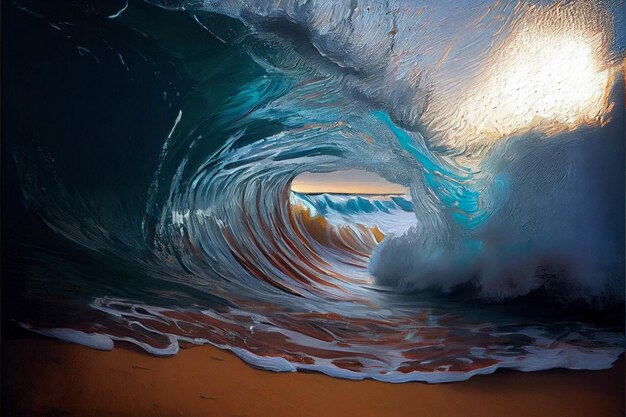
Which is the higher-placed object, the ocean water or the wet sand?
the ocean water

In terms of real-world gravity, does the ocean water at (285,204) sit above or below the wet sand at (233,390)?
above

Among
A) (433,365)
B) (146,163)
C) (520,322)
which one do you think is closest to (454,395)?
(433,365)

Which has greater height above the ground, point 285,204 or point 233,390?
point 285,204

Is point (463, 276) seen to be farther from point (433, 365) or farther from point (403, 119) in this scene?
point (403, 119)
